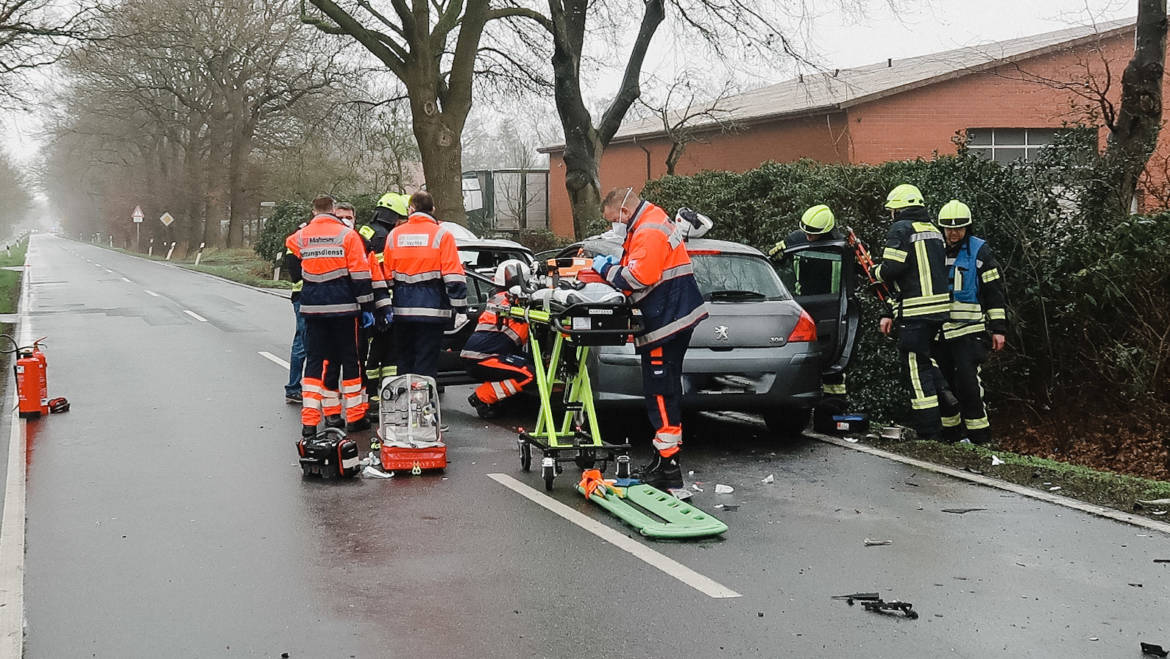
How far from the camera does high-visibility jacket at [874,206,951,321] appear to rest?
9031mm

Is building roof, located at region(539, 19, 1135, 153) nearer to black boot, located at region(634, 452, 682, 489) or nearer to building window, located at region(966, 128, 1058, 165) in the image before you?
building window, located at region(966, 128, 1058, 165)

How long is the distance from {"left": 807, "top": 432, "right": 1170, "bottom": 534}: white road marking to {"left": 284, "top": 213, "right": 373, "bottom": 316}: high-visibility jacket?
4.02m

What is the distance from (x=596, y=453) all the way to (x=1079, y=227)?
4.40 metres

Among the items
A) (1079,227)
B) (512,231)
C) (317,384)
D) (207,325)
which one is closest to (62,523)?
(317,384)

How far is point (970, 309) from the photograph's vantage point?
9.05 metres

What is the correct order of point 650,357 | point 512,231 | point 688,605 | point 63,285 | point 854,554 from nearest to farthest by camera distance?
point 688,605
point 854,554
point 650,357
point 63,285
point 512,231

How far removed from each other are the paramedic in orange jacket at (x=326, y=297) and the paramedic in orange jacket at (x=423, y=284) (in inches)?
16.4

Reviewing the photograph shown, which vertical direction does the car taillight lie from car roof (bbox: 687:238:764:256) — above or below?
below

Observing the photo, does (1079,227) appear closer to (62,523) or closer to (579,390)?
(579,390)

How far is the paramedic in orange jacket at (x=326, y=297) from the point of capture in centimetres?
938

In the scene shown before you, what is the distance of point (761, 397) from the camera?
29.3ft

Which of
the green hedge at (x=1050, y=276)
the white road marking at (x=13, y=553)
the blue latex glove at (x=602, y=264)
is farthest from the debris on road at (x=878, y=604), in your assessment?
the green hedge at (x=1050, y=276)

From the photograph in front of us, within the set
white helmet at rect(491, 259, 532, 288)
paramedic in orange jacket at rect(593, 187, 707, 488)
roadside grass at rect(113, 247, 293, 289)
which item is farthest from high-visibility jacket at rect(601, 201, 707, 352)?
→ roadside grass at rect(113, 247, 293, 289)

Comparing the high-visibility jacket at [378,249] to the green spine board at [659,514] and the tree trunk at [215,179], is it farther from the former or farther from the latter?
the tree trunk at [215,179]
